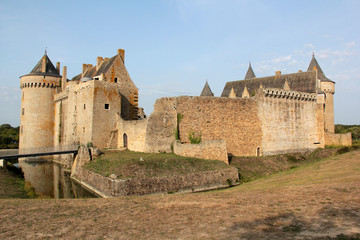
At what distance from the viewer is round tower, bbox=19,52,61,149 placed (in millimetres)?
34688

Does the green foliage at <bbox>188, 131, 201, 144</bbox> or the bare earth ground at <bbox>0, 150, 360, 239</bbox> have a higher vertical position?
the green foliage at <bbox>188, 131, 201, 144</bbox>

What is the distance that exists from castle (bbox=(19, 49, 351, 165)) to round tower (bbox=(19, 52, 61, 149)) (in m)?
0.11

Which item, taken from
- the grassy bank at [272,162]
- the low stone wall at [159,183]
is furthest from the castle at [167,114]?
the low stone wall at [159,183]

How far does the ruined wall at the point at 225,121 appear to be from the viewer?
77.8 feet

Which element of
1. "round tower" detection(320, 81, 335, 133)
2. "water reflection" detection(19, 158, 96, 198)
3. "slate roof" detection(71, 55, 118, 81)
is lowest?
"water reflection" detection(19, 158, 96, 198)

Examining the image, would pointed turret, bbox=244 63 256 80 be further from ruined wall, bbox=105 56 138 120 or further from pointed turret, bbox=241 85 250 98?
ruined wall, bbox=105 56 138 120

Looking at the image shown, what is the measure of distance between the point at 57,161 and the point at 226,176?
835 inches

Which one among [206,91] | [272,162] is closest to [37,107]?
[206,91]

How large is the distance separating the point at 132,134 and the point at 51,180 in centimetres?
739

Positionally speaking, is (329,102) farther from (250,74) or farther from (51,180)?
(51,180)

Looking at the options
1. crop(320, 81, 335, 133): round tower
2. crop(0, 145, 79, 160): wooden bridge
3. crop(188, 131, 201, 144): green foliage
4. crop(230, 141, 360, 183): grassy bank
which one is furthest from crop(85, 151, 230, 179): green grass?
crop(320, 81, 335, 133): round tower

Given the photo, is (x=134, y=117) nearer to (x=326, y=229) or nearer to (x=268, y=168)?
(x=268, y=168)

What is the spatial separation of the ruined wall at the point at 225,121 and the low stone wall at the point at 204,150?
8.15ft

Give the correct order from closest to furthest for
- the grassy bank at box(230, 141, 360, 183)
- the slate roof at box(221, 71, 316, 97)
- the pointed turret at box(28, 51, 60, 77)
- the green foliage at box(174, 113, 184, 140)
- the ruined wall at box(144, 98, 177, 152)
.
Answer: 1. the grassy bank at box(230, 141, 360, 183)
2. the ruined wall at box(144, 98, 177, 152)
3. the green foliage at box(174, 113, 184, 140)
4. the slate roof at box(221, 71, 316, 97)
5. the pointed turret at box(28, 51, 60, 77)
